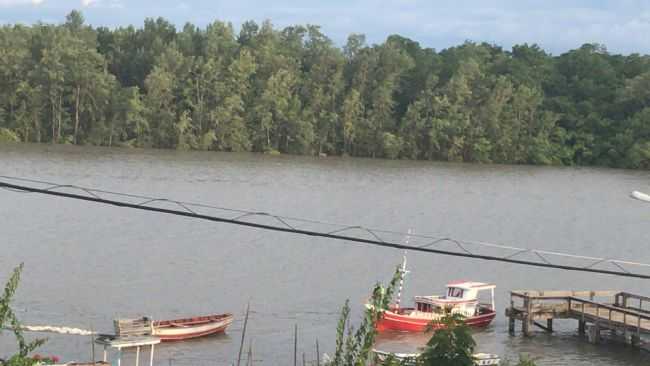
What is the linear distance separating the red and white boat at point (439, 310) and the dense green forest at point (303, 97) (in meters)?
73.0

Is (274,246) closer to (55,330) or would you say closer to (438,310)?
(438,310)

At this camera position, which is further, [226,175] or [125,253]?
[226,175]

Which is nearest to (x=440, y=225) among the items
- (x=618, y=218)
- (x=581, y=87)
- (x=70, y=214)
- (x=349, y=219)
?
(x=349, y=219)

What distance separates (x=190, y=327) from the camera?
32344 millimetres

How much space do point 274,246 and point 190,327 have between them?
18.8 metres

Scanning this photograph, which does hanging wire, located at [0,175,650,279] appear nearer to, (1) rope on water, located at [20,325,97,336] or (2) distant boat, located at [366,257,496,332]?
(2) distant boat, located at [366,257,496,332]

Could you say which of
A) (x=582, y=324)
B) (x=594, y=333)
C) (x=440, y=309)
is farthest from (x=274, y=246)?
(x=594, y=333)

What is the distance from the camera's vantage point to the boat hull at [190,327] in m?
31.7

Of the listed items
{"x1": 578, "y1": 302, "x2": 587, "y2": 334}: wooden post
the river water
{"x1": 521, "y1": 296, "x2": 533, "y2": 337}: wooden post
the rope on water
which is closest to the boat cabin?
the river water

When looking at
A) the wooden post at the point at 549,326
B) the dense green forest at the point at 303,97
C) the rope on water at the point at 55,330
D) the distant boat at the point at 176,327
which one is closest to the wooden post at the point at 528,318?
the wooden post at the point at 549,326

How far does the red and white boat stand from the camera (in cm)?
3553

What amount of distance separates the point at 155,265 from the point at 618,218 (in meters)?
36.9

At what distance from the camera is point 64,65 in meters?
106

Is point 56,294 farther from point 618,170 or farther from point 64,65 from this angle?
point 618,170
